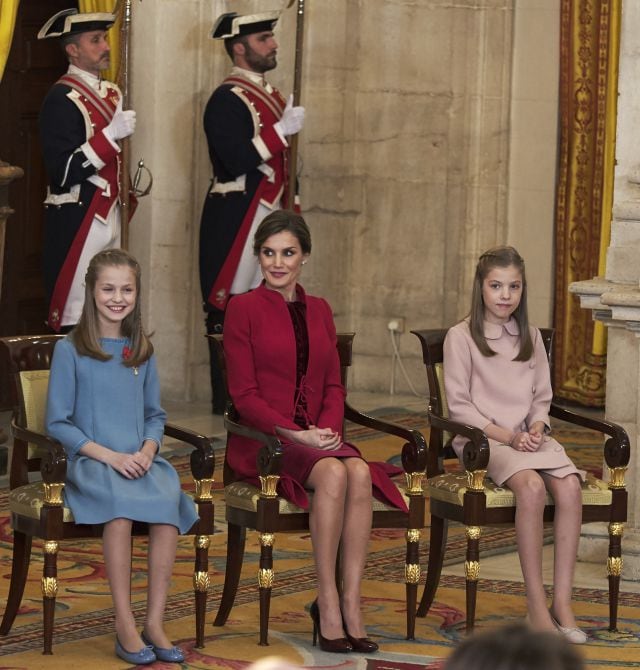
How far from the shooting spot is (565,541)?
4.19 metres

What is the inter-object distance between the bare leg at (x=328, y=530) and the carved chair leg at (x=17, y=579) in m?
0.74

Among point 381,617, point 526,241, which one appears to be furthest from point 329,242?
point 381,617

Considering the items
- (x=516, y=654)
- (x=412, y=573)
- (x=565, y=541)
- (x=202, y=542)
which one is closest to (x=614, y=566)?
(x=565, y=541)

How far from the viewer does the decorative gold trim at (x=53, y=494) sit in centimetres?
381

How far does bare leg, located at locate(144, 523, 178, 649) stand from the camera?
386 centimetres

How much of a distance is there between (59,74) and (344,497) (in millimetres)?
4322

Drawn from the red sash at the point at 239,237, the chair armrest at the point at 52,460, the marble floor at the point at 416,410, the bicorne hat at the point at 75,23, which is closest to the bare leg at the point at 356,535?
the chair armrest at the point at 52,460

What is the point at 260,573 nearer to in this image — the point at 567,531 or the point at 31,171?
the point at 567,531

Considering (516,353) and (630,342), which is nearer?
(516,353)

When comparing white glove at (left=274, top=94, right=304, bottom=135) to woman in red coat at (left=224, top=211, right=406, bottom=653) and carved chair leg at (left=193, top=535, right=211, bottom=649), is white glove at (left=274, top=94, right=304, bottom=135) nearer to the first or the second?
woman in red coat at (left=224, top=211, right=406, bottom=653)

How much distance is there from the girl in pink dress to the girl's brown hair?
0.89 meters

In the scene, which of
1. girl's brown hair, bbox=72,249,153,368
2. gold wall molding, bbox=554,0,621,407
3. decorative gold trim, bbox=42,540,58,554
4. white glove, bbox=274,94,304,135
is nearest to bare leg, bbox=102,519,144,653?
decorative gold trim, bbox=42,540,58,554

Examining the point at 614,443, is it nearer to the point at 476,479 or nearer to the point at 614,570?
the point at 614,570

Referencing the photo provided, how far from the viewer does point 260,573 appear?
400 cm
